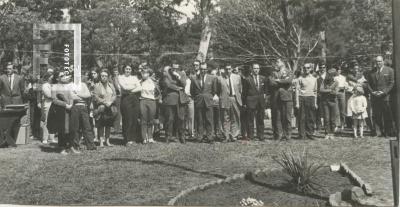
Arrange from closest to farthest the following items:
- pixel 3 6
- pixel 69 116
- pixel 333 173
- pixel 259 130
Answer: pixel 333 173, pixel 3 6, pixel 69 116, pixel 259 130

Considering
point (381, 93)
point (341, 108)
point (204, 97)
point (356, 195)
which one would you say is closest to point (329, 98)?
point (341, 108)

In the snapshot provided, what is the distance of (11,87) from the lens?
10.5 m

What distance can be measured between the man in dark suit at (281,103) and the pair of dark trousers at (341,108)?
1.23 meters

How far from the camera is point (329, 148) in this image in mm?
8336

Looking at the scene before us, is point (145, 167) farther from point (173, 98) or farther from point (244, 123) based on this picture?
point (244, 123)

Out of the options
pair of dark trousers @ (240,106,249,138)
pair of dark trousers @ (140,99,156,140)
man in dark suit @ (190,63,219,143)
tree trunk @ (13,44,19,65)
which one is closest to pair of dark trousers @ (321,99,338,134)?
pair of dark trousers @ (240,106,249,138)

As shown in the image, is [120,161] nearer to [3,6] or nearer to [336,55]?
[3,6]

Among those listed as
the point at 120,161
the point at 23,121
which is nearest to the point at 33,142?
Answer: the point at 23,121

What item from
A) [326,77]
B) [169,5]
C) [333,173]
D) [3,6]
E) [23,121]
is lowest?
[333,173]

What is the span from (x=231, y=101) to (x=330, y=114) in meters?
1.85

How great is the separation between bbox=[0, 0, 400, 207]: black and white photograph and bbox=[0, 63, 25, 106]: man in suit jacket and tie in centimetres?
2

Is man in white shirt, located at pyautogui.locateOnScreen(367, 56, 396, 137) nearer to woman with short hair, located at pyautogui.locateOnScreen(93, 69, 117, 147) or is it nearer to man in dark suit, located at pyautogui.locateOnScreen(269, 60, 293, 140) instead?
man in dark suit, located at pyautogui.locateOnScreen(269, 60, 293, 140)

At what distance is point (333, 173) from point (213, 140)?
145 inches

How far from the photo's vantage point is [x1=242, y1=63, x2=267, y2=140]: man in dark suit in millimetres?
10002
